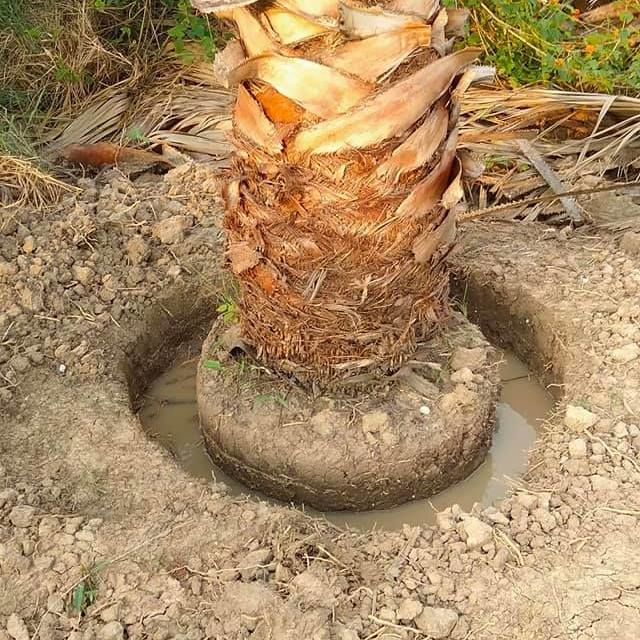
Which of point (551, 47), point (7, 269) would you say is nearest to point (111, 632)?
point (7, 269)

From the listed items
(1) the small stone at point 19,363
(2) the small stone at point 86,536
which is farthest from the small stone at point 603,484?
(1) the small stone at point 19,363

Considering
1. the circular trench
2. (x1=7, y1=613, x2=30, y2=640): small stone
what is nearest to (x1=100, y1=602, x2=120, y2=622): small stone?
(x1=7, y1=613, x2=30, y2=640): small stone

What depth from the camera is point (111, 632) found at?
201 centimetres

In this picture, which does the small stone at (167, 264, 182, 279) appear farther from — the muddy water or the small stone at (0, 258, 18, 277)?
the small stone at (0, 258, 18, 277)

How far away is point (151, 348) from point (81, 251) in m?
0.45

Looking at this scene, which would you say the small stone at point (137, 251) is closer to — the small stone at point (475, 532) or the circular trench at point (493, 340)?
the circular trench at point (493, 340)

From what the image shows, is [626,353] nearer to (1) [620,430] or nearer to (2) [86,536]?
(1) [620,430]

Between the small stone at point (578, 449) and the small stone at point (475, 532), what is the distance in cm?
39

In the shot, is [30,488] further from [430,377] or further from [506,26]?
[506,26]

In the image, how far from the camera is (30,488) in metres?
2.43

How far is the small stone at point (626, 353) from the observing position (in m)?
2.79

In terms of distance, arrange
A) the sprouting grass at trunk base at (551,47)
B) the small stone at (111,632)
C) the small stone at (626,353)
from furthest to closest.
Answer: the sprouting grass at trunk base at (551,47) → the small stone at (626,353) → the small stone at (111,632)

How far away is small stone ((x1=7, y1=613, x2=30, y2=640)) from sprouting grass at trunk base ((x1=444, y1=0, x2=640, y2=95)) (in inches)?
118

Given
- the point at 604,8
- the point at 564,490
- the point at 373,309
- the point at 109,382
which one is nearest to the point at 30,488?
the point at 109,382
